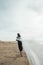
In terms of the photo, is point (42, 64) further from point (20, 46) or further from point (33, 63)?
point (20, 46)

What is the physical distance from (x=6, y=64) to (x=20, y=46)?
477 centimetres

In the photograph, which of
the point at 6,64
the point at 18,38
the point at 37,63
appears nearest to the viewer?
the point at 6,64

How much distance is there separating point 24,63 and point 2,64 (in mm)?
1630

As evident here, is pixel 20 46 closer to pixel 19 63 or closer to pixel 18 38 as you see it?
pixel 18 38

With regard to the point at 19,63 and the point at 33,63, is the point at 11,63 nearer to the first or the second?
the point at 19,63

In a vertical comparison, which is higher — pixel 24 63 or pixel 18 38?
pixel 18 38

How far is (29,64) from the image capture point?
14.0 metres

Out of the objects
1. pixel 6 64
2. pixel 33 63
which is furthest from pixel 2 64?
pixel 33 63

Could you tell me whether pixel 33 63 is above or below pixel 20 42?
below

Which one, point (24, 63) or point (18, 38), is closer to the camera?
point (24, 63)

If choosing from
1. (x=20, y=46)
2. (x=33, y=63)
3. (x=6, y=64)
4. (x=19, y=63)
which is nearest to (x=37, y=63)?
(x=33, y=63)

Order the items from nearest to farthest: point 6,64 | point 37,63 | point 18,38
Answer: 1. point 6,64
2. point 37,63
3. point 18,38

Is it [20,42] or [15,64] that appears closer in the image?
[15,64]

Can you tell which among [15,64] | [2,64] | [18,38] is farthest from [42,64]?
[18,38]
